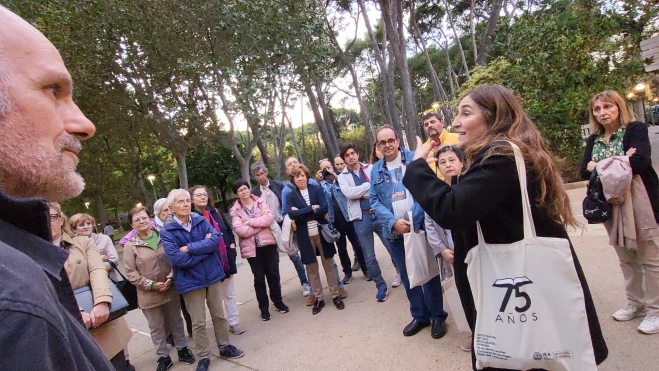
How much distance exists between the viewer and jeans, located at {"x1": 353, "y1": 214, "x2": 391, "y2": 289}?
4.69 meters

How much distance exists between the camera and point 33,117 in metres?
0.73

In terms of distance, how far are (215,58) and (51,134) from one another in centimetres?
1052

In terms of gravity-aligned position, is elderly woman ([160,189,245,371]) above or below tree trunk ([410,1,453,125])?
below

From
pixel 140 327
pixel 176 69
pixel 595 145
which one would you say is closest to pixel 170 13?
pixel 176 69

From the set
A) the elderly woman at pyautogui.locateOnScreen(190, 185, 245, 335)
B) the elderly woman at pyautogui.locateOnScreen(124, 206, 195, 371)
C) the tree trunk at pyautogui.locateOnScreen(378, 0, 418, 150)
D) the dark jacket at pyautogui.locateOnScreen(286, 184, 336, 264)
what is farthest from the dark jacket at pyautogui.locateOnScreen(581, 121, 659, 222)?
the tree trunk at pyautogui.locateOnScreen(378, 0, 418, 150)

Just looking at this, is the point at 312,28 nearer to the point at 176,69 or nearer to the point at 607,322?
the point at 176,69

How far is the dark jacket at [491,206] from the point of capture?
1.49 m

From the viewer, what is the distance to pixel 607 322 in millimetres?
3119

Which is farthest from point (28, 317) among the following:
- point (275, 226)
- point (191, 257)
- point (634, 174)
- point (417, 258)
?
point (275, 226)

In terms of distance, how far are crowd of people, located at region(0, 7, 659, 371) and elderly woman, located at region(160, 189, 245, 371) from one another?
0.01m

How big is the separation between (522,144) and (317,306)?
A: 3.72 m

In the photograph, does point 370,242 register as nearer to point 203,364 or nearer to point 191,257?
point 191,257

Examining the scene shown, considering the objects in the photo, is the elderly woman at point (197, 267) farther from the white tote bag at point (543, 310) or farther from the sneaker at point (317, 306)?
the white tote bag at point (543, 310)

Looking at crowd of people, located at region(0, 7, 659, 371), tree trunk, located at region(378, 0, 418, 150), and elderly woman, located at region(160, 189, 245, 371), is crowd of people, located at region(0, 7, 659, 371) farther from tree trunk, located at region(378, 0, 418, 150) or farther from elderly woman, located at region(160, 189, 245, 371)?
tree trunk, located at region(378, 0, 418, 150)
